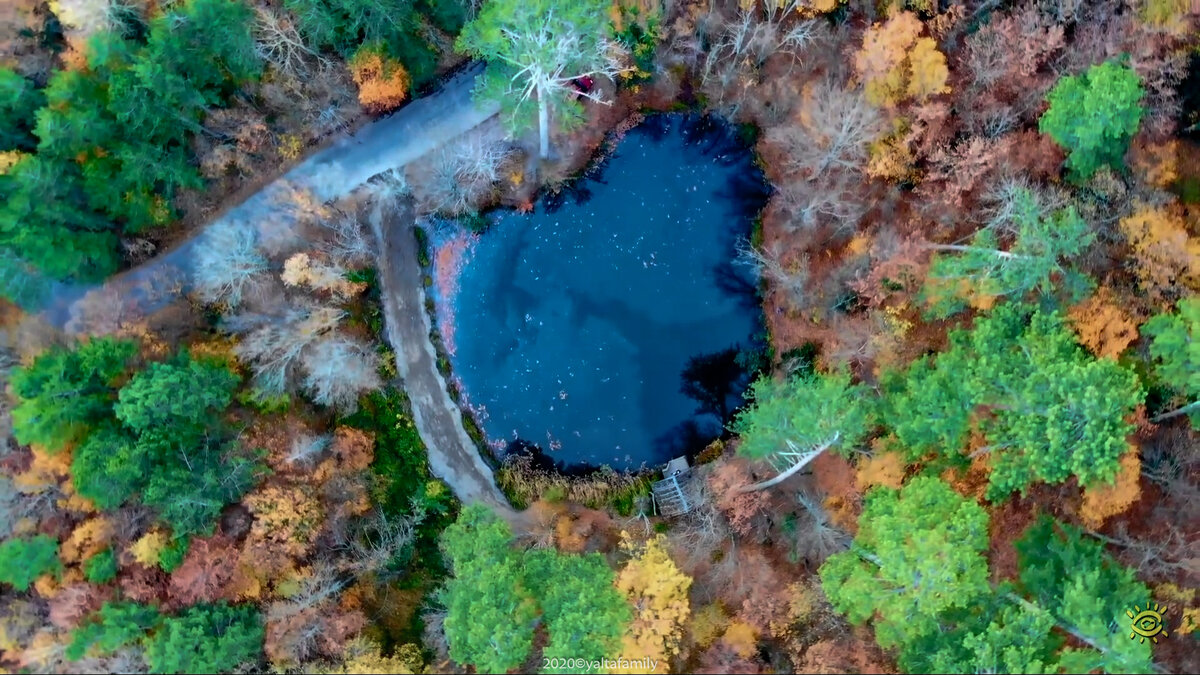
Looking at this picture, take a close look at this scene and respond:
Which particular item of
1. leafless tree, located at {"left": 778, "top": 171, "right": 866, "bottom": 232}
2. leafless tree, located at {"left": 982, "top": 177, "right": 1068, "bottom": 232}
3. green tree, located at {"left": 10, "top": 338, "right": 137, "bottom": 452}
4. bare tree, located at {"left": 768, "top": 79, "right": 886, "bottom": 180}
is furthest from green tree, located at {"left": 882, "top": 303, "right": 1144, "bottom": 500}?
green tree, located at {"left": 10, "top": 338, "right": 137, "bottom": 452}

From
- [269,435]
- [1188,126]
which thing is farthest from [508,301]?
[1188,126]

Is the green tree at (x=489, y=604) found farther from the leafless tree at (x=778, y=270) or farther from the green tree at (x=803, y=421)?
the leafless tree at (x=778, y=270)

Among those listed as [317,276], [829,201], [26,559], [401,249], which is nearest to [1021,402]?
[829,201]

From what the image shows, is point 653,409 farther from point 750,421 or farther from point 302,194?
point 302,194

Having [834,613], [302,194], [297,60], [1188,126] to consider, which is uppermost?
[297,60]

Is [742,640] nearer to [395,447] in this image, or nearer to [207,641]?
[395,447]

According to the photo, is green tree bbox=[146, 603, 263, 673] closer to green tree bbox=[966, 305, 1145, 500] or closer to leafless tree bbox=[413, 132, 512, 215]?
leafless tree bbox=[413, 132, 512, 215]

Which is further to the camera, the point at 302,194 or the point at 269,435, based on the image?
the point at 302,194
